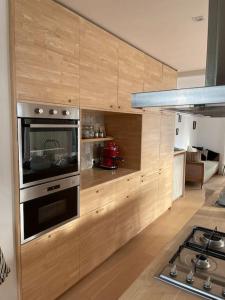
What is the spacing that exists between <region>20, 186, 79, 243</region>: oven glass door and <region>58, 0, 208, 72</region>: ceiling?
150cm

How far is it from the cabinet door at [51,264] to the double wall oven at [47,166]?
9 cm

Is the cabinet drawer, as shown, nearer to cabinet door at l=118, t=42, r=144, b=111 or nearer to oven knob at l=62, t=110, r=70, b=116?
oven knob at l=62, t=110, r=70, b=116

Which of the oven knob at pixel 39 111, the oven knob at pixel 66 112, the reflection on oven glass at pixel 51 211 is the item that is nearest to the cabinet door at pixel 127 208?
the reflection on oven glass at pixel 51 211

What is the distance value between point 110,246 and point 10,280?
1.22 m

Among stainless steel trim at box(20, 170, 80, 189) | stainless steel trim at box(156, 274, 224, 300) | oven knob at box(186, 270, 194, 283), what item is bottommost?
stainless steel trim at box(156, 274, 224, 300)

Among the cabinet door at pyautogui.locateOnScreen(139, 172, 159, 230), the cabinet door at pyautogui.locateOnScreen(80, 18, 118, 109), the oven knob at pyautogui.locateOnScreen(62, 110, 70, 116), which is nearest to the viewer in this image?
the oven knob at pyautogui.locateOnScreen(62, 110, 70, 116)

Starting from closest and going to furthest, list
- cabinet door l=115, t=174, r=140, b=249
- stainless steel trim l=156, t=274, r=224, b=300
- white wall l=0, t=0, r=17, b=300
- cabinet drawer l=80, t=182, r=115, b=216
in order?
1. stainless steel trim l=156, t=274, r=224, b=300
2. white wall l=0, t=0, r=17, b=300
3. cabinet drawer l=80, t=182, r=115, b=216
4. cabinet door l=115, t=174, r=140, b=249

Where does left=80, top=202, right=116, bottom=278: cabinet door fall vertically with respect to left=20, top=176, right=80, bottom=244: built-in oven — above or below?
below

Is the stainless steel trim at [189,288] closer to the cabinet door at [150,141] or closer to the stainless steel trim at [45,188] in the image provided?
the stainless steel trim at [45,188]

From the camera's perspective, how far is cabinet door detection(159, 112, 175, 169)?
3.69 meters

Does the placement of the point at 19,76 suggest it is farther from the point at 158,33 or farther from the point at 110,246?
the point at 110,246

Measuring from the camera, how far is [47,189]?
1.87m

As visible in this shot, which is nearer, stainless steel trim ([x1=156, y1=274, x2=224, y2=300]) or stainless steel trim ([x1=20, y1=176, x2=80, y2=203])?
stainless steel trim ([x1=156, y1=274, x2=224, y2=300])

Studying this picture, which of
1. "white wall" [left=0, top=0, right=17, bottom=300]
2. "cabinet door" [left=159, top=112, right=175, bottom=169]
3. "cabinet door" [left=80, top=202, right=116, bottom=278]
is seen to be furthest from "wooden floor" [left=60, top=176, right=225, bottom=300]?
"cabinet door" [left=159, top=112, right=175, bottom=169]
